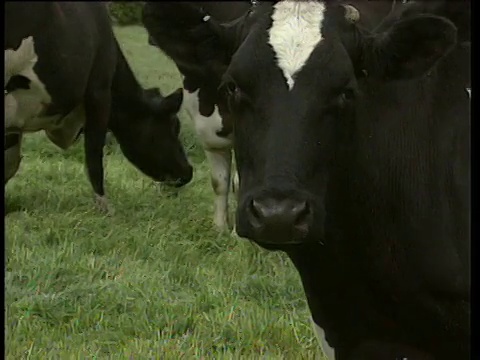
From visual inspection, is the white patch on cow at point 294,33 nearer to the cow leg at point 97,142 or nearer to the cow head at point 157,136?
the cow leg at point 97,142

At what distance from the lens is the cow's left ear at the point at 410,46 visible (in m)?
2.05

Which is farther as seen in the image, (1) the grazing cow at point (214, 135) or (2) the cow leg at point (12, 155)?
Answer: (1) the grazing cow at point (214, 135)

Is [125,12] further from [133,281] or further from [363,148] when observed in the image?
[133,281]

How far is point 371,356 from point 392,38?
795mm

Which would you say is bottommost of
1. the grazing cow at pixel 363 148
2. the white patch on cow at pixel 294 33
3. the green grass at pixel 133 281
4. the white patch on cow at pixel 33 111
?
the green grass at pixel 133 281

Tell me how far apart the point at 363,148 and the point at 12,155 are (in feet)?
3.42

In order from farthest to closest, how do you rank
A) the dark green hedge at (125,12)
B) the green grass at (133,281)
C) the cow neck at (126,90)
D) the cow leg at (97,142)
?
the cow neck at (126,90), the green grass at (133,281), the cow leg at (97,142), the dark green hedge at (125,12)

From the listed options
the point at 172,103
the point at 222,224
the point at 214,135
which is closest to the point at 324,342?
the point at 222,224

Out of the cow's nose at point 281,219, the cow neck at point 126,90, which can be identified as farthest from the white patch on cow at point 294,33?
the cow neck at point 126,90

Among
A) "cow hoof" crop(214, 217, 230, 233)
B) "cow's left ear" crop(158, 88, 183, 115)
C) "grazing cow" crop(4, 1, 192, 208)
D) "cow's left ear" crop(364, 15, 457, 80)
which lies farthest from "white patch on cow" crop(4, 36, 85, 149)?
"cow's left ear" crop(158, 88, 183, 115)

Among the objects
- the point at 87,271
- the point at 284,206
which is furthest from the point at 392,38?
the point at 87,271

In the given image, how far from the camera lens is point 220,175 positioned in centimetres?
484

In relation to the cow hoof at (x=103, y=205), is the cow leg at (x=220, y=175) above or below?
below

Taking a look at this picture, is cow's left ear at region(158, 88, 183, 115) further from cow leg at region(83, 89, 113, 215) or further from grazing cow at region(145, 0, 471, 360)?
grazing cow at region(145, 0, 471, 360)
